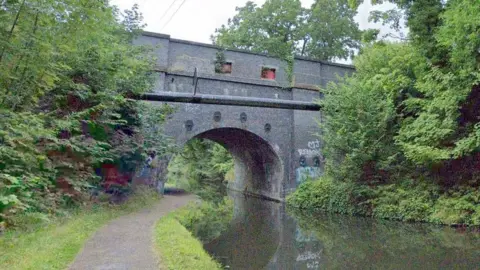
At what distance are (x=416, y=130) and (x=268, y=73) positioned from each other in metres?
6.53

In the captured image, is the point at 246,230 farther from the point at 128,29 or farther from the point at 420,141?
the point at 128,29

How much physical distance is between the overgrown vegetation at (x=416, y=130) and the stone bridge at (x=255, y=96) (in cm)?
178

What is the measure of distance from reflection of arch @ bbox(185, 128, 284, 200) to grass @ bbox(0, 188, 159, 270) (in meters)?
8.07

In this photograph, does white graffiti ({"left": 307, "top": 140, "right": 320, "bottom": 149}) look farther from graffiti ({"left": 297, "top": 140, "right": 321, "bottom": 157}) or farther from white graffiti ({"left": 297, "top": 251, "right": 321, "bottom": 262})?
white graffiti ({"left": 297, "top": 251, "right": 321, "bottom": 262})

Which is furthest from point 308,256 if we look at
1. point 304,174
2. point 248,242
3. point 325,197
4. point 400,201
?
point 304,174

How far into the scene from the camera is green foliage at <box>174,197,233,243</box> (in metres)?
8.23

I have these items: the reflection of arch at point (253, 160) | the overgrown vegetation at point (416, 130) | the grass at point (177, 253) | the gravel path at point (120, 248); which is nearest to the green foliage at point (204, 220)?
the gravel path at point (120, 248)

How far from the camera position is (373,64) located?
45.6ft

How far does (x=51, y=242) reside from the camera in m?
4.38

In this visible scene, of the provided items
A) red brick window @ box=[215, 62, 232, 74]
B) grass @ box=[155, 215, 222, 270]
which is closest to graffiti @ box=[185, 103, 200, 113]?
red brick window @ box=[215, 62, 232, 74]

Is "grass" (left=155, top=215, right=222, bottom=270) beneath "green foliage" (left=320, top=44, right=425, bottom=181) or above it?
beneath

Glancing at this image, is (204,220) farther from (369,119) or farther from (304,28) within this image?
(304,28)

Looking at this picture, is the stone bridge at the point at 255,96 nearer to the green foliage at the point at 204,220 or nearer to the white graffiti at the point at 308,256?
the green foliage at the point at 204,220

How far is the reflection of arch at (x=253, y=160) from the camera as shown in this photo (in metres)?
14.9
